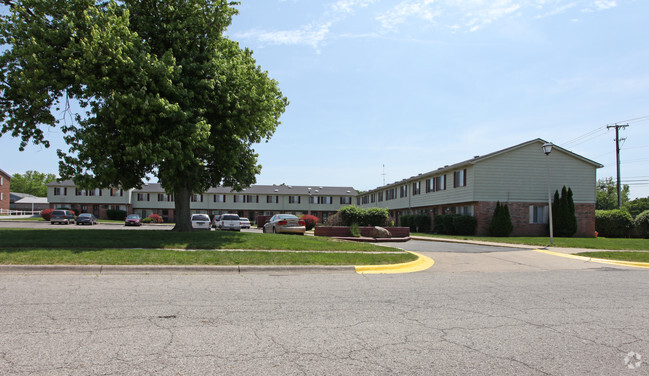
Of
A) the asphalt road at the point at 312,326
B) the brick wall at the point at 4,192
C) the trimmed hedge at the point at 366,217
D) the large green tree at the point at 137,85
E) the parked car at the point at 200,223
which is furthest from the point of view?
the brick wall at the point at 4,192

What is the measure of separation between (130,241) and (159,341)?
10.7 m

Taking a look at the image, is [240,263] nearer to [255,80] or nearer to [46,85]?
[255,80]

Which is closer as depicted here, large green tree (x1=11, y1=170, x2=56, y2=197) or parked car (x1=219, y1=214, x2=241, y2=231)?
parked car (x1=219, y1=214, x2=241, y2=231)

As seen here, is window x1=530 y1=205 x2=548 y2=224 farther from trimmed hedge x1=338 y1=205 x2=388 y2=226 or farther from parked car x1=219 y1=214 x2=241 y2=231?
parked car x1=219 y1=214 x2=241 y2=231

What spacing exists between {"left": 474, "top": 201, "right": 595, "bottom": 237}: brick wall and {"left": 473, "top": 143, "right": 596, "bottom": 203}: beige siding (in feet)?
1.54

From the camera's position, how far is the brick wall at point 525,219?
31281mm

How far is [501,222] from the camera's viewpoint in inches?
1176

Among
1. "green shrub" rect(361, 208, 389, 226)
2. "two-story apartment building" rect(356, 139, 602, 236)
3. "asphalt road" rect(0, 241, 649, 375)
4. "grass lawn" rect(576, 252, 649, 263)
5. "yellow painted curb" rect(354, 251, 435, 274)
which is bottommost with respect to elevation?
"grass lawn" rect(576, 252, 649, 263)

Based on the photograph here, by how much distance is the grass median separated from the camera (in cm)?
1075

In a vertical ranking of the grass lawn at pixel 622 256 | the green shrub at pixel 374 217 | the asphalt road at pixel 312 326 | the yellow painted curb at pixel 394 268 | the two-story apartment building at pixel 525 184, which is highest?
the two-story apartment building at pixel 525 184

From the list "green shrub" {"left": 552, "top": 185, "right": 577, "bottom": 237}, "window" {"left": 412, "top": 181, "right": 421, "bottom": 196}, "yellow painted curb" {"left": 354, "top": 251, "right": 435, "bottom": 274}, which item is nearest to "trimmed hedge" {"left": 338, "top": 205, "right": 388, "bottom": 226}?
"yellow painted curb" {"left": 354, "top": 251, "right": 435, "bottom": 274}

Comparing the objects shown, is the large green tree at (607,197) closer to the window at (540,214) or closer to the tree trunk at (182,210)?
the window at (540,214)

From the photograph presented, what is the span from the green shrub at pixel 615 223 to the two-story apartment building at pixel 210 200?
40366mm

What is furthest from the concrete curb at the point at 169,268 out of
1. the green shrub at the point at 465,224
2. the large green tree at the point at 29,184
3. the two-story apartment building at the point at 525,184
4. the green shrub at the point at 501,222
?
the large green tree at the point at 29,184
